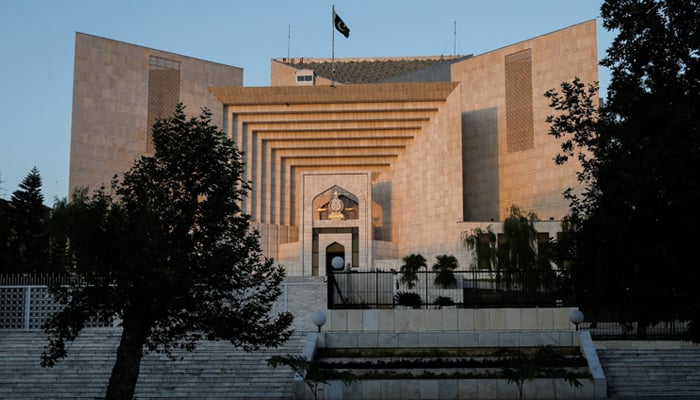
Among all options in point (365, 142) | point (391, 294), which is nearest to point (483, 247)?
point (365, 142)

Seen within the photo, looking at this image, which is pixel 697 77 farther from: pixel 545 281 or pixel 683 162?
pixel 545 281

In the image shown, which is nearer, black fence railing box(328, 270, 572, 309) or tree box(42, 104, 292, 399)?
tree box(42, 104, 292, 399)

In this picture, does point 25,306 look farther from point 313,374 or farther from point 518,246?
point 518,246

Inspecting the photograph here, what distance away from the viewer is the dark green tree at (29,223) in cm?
3275

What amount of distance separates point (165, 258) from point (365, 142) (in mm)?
32260

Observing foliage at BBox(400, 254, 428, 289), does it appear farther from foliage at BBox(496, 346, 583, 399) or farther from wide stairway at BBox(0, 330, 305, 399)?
foliage at BBox(496, 346, 583, 399)

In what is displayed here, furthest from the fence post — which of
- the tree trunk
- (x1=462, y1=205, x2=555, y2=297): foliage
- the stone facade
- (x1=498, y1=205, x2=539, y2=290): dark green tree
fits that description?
the stone facade

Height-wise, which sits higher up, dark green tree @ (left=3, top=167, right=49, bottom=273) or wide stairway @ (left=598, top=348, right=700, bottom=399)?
dark green tree @ (left=3, top=167, right=49, bottom=273)

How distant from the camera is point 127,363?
13.8 meters

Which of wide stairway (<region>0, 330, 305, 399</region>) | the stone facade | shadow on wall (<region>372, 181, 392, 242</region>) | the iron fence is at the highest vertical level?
the stone facade

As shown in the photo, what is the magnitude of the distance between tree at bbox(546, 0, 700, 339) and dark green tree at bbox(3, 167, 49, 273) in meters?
24.8

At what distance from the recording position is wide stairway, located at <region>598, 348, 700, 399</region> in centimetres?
1700

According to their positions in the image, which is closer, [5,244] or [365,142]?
[5,244]

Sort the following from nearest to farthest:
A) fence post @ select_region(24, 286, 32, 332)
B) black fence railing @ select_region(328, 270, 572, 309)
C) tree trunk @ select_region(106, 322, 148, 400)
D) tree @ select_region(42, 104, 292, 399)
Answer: tree @ select_region(42, 104, 292, 399) → tree trunk @ select_region(106, 322, 148, 400) → fence post @ select_region(24, 286, 32, 332) → black fence railing @ select_region(328, 270, 572, 309)
